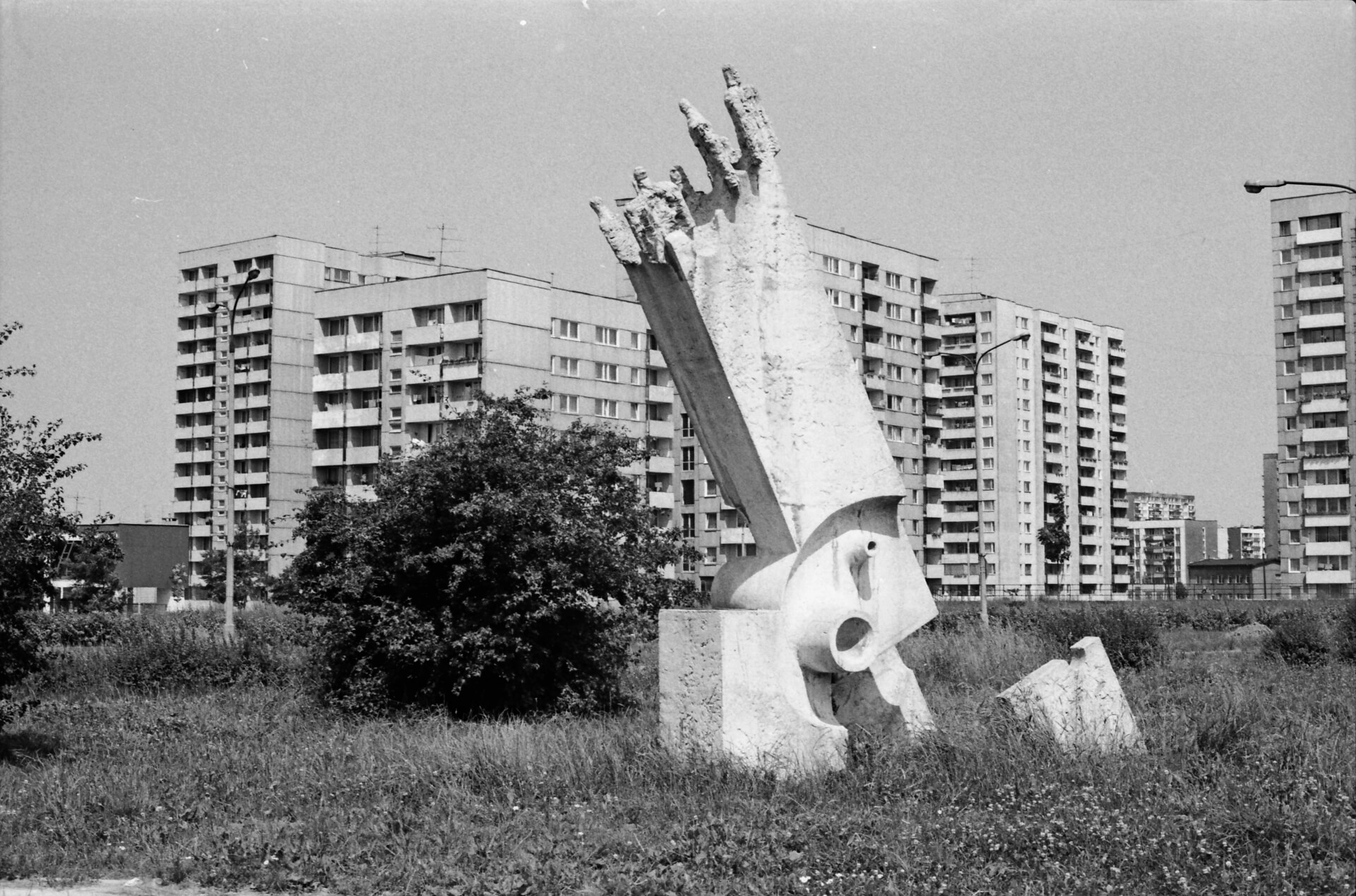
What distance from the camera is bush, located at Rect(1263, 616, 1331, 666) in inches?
871

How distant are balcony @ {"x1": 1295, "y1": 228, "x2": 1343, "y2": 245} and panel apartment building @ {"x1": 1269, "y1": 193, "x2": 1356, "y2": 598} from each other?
0.12 ft

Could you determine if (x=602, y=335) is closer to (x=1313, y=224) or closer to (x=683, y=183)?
(x=1313, y=224)

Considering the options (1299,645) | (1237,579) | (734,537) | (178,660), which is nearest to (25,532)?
(178,660)

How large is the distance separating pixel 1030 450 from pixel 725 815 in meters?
104

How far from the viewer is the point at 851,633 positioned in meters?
11.5

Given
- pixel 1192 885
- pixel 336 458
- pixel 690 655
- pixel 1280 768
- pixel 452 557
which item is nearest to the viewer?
pixel 1192 885

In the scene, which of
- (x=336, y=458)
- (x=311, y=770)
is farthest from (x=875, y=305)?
(x=311, y=770)

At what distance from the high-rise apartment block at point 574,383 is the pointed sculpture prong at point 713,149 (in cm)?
4212

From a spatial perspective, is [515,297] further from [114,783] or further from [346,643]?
[114,783]

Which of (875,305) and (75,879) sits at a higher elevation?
(875,305)

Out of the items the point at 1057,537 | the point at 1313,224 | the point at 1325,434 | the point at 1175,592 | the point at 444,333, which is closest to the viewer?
the point at 444,333

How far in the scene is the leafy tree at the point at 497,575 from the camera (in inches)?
705

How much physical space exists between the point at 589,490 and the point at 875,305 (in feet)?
208

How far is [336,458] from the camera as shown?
78250 mm
